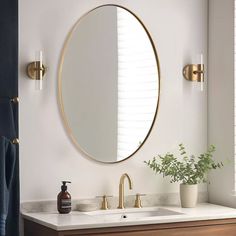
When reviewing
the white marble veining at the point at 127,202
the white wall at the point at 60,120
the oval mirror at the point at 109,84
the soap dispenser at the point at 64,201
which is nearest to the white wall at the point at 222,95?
the white wall at the point at 60,120

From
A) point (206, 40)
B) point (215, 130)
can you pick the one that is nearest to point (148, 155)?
point (215, 130)

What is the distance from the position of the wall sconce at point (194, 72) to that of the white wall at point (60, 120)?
36mm

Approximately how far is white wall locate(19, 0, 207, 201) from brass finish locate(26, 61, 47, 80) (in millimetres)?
34

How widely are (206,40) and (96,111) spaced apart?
0.91 meters

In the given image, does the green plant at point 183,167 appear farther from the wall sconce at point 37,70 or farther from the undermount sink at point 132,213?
the wall sconce at point 37,70

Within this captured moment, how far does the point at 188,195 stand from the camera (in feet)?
13.0

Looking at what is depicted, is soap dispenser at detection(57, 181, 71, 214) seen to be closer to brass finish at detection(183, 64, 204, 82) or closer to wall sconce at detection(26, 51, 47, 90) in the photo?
wall sconce at detection(26, 51, 47, 90)

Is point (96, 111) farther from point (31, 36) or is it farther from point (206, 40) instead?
point (206, 40)

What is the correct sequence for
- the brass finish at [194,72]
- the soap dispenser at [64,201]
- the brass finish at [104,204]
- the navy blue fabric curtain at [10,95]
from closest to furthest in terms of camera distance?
the navy blue fabric curtain at [10,95] < the soap dispenser at [64,201] < the brass finish at [104,204] < the brass finish at [194,72]

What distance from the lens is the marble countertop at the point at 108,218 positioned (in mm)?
3330

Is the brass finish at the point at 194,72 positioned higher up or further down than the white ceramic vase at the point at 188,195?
higher up

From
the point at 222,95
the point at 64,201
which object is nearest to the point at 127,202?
the point at 64,201

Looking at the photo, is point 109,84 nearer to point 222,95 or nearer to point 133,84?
point 133,84

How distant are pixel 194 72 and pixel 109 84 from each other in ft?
1.90
